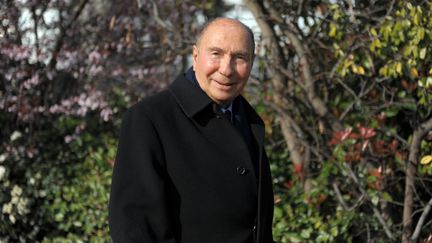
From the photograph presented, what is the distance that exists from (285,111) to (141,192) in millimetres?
3123

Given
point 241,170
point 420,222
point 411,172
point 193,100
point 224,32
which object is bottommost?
point 420,222

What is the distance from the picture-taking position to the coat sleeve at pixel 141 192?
2502 mm

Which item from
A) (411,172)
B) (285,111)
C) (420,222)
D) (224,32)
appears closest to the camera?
(224,32)

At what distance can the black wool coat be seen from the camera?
2.52 meters

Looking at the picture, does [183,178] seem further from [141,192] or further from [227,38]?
[227,38]

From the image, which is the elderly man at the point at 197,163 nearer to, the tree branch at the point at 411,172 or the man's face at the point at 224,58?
the man's face at the point at 224,58

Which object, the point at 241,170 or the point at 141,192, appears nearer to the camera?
the point at 141,192

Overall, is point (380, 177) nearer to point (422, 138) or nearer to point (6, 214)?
point (422, 138)

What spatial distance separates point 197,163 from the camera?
2611mm

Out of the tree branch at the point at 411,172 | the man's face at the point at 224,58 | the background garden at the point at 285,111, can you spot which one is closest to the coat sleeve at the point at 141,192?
the man's face at the point at 224,58

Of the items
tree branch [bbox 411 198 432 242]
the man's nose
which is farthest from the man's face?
tree branch [bbox 411 198 432 242]

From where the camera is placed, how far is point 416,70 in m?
4.62

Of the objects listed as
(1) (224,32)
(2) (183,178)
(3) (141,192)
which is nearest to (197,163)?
(2) (183,178)

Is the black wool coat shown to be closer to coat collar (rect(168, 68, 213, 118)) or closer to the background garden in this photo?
coat collar (rect(168, 68, 213, 118))
